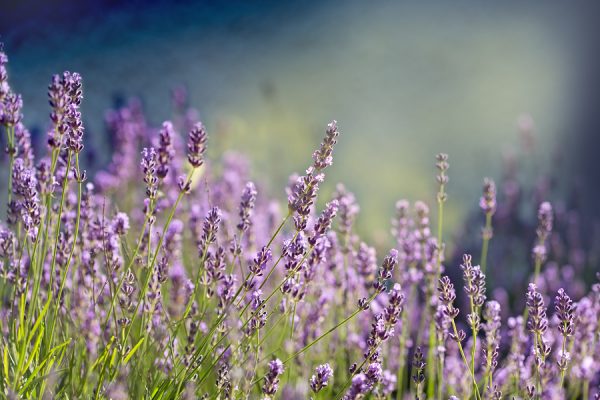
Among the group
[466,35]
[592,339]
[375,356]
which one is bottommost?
[375,356]

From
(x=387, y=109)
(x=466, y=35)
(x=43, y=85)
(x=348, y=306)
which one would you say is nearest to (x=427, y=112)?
(x=387, y=109)

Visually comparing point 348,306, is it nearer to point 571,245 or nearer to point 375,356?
point 375,356

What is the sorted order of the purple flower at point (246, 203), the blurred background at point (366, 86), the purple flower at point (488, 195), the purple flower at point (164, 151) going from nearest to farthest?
1. the purple flower at point (164, 151)
2. the purple flower at point (246, 203)
3. the purple flower at point (488, 195)
4. the blurred background at point (366, 86)

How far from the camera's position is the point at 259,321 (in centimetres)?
161

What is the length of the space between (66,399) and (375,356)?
0.68 m

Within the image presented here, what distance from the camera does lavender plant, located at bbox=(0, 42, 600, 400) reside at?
1500 millimetres

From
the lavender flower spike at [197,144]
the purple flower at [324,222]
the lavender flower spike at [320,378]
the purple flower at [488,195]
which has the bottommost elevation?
the lavender flower spike at [320,378]

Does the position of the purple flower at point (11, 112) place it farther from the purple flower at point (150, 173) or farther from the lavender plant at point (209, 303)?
the purple flower at point (150, 173)

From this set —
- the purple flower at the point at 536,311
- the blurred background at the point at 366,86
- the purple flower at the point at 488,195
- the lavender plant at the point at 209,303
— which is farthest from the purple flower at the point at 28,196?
the blurred background at the point at 366,86

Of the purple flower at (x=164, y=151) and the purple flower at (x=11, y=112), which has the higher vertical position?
the purple flower at (x=11, y=112)

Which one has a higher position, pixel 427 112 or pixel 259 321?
pixel 427 112

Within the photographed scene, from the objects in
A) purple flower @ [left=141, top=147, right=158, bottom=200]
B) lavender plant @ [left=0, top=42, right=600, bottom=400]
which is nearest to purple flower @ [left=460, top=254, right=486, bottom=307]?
lavender plant @ [left=0, top=42, right=600, bottom=400]

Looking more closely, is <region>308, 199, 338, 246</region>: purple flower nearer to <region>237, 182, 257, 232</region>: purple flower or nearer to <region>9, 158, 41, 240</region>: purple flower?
<region>237, 182, 257, 232</region>: purple flower

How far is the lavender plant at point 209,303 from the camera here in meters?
1.50
